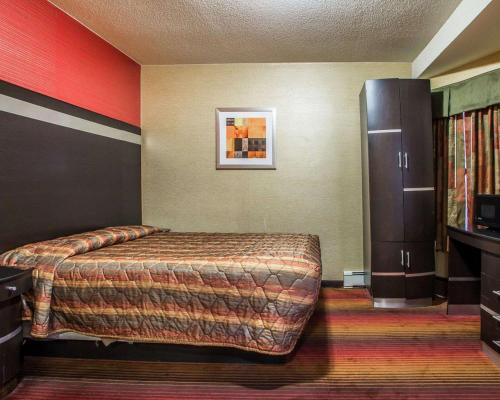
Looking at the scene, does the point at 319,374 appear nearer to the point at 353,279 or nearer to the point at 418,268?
the point at 418,268

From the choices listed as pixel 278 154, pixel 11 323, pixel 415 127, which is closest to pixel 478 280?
pixel 415 127

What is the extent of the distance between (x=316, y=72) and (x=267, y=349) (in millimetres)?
3224

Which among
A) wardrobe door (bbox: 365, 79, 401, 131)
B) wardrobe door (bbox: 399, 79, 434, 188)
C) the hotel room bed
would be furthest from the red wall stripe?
wardrobe door (bbox: 399, 79, 434, 188)

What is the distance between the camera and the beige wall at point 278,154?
3949mm

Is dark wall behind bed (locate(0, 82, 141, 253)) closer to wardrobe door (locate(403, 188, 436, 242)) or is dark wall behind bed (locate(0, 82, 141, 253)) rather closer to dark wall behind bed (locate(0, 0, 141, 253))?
dark wall behind bed (locate(0, 0, 141, 253))

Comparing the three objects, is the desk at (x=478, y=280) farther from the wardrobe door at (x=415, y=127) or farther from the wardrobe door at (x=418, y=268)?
the wardrobe door at (x=415, y=127)

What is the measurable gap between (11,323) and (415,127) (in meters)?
3.62

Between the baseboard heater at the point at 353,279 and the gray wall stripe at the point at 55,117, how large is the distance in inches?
119

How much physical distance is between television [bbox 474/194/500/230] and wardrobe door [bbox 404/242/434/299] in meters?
0.59

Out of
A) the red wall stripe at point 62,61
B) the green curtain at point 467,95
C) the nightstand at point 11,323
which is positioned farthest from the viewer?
the green curtain at point 467,95

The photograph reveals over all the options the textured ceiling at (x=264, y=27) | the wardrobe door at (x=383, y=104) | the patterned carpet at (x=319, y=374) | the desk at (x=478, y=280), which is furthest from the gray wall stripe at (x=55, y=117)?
the desk at (x=478, y=280)

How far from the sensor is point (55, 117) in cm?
270

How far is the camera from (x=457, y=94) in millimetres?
3406

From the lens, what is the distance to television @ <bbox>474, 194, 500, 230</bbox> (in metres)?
2.62
